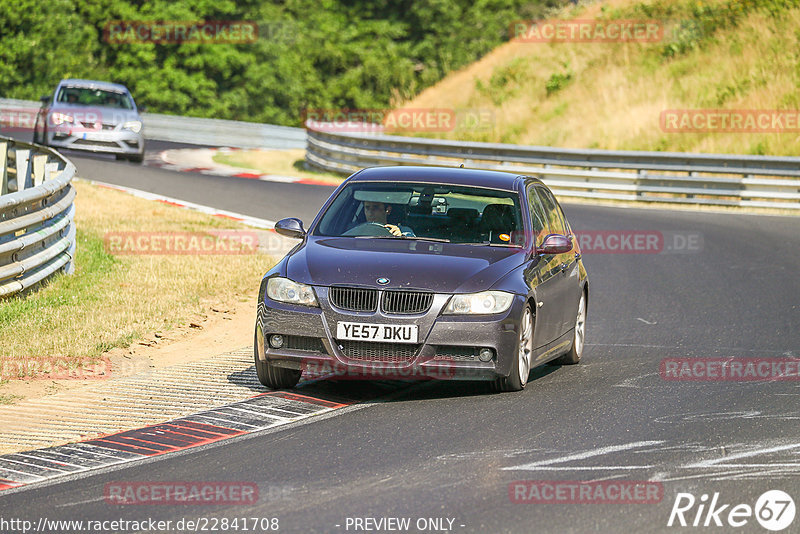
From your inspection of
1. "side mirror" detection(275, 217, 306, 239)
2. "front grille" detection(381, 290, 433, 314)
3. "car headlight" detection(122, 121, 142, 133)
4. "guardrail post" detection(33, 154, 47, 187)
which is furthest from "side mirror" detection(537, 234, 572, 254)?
"car headlight" detection(122, 121, 142, 133)

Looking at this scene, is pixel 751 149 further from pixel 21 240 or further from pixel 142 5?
pixel 142 5

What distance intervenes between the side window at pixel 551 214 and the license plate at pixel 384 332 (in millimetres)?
2324

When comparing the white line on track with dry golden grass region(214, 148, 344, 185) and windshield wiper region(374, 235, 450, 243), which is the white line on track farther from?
dry golden grass region(214, 148, 344, 185)

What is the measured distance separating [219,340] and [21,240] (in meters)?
2.14

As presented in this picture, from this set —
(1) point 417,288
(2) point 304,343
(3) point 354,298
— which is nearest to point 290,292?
(2) point 304,343

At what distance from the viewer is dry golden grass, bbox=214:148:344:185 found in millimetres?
30589

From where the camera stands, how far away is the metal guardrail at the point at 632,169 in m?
25.2

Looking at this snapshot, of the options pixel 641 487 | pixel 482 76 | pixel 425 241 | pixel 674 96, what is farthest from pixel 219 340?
pixel 482 76

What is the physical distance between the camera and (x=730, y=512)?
5.79 metres

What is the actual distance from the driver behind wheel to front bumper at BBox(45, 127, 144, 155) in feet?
67.6

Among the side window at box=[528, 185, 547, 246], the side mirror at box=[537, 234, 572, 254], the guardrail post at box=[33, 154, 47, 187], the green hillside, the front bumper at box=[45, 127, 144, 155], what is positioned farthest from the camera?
the green hillside

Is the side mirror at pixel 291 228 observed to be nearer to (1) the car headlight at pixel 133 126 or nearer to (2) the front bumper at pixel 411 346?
(2) the front bumper at pixel 411 346

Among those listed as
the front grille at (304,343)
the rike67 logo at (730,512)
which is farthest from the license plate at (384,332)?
the rike67 logo at (730,512)

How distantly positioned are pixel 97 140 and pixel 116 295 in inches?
665
